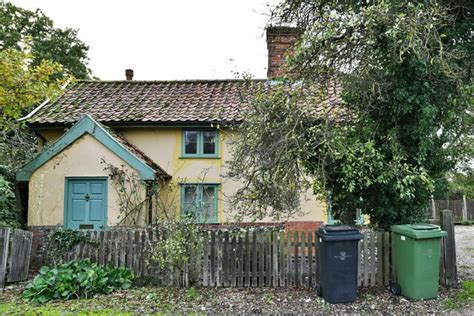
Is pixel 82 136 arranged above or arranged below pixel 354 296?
above

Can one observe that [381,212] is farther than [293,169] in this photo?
Yes

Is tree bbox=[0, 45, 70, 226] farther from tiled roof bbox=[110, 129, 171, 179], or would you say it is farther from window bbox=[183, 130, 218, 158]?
window bbox=[183, 130, 218, 158]

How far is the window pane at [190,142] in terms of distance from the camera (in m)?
12.8

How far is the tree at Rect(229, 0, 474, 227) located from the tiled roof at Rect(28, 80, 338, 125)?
Answer: 14.0ft

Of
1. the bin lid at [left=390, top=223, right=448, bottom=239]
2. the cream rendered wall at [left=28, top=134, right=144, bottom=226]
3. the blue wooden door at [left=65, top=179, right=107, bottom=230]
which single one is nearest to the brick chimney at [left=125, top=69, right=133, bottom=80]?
the cream rendered wall at [left=28, top=134, right=144, bottom=226]

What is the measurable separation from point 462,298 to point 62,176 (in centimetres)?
1069

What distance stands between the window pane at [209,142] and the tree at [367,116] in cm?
533

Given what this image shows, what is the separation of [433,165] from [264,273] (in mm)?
4338

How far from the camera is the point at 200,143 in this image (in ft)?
41.7

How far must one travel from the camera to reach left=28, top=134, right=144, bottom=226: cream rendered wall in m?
10.5

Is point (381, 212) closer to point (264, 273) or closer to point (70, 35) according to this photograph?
point (264, 273)

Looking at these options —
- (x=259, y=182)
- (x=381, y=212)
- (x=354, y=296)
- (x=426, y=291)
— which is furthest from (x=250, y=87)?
(x=426, y=291)

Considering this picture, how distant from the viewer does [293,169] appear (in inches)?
256

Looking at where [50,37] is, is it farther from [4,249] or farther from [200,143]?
[4,249]
